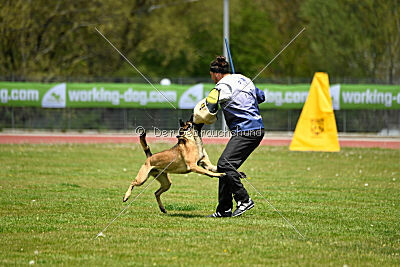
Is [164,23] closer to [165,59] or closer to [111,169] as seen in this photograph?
[165,59]

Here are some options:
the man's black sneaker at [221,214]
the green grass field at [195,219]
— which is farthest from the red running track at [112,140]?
the man's black sneaker at [221,214]

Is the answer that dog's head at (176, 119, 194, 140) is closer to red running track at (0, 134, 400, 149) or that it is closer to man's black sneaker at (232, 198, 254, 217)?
man's black sneaker at (232, 198, 254, 217)

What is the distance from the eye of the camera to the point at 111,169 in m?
15.4

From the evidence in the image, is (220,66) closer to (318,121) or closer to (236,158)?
(236,158)

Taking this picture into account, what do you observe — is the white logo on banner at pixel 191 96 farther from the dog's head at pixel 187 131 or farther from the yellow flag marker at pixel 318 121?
the dog's head at pixel 187 131

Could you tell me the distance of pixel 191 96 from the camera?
26.3 m

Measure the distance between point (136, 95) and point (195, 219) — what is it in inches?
732

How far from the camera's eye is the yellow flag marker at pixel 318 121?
734 inches

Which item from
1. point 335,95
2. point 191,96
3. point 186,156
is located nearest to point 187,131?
point 186,156

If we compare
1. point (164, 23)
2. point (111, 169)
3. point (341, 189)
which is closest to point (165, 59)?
point (164, 23)

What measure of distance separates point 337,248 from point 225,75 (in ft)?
9.69

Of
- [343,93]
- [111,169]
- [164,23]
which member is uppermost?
[164,23]

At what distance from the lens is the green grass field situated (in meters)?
6.46

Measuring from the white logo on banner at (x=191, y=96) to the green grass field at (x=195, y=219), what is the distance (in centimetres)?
1018
